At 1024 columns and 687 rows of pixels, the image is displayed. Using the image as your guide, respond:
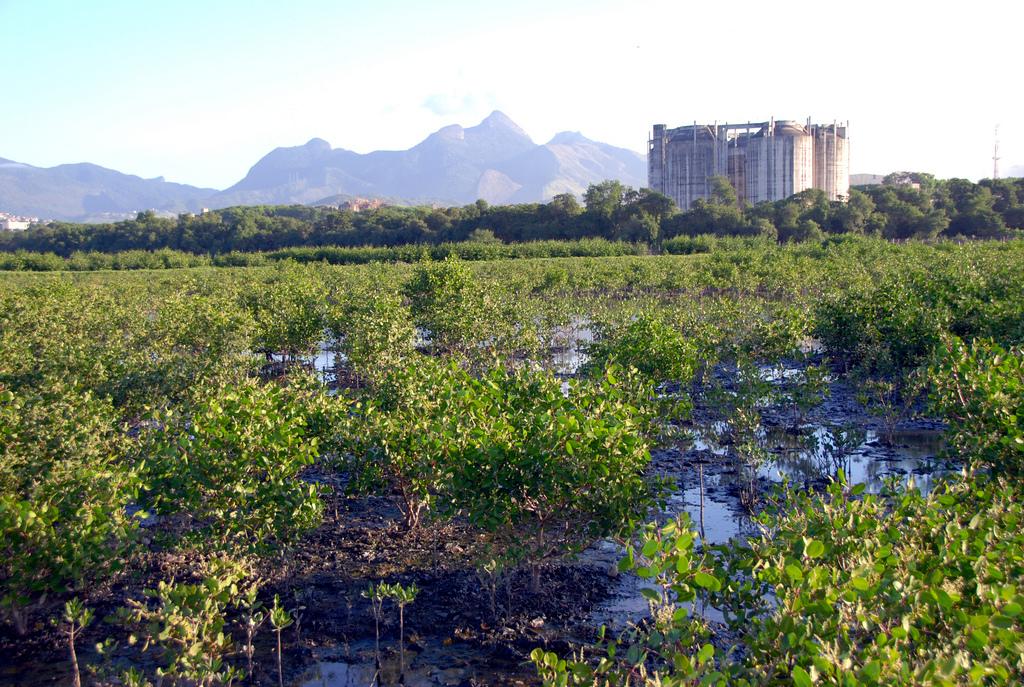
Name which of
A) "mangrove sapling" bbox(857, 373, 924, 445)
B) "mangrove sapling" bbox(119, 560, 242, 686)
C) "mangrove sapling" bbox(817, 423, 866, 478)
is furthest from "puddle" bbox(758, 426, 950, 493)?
"mangrove sapling" bbox(119, 560, 242, 686)

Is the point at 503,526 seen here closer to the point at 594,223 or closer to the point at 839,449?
the point at 839,449

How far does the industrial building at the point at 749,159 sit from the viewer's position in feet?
312

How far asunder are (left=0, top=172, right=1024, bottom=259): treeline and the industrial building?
18768 mm

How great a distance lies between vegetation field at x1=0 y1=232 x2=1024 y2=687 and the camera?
427 centimetres

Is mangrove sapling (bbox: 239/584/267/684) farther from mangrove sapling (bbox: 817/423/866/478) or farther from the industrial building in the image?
the industrial building

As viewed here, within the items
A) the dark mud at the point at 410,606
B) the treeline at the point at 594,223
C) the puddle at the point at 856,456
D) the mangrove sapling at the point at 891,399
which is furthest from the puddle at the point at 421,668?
the treeline at the point at 594,223

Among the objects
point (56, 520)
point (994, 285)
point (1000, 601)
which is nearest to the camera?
point (1000, 601)

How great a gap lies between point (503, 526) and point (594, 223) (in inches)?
2380

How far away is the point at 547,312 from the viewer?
924 inches

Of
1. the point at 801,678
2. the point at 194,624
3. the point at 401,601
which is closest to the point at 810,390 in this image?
the point at 401,601

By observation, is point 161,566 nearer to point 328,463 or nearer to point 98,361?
point 328,463

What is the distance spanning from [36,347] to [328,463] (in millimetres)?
9361

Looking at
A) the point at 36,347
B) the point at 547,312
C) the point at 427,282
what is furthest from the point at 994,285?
the point at 36,347

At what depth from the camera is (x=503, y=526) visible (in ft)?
29.0
